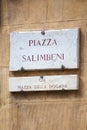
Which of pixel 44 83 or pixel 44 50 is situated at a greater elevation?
pixel 44 50

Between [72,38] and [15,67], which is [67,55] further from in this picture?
[15,67]

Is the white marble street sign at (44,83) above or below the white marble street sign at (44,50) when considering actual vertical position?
below

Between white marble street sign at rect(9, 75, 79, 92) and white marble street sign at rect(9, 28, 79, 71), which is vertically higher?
white marble street sign at rect(9, 28, 79, 71)

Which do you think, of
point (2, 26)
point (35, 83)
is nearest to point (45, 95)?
point (35, 83)

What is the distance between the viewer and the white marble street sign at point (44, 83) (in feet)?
12.9

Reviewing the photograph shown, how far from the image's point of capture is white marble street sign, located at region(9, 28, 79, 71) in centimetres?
398

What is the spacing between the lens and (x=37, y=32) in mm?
4078

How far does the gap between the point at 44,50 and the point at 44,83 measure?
10.6 inches

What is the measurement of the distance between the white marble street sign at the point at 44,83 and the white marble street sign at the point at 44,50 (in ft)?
0.27

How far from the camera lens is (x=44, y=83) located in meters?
4.00

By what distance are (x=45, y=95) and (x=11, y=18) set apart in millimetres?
711

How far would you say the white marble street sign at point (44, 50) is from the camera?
3.98 m

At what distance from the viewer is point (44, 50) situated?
4039mm

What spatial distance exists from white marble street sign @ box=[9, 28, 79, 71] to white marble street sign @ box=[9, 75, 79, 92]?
0.08 meters
